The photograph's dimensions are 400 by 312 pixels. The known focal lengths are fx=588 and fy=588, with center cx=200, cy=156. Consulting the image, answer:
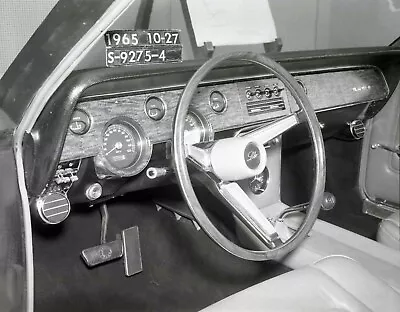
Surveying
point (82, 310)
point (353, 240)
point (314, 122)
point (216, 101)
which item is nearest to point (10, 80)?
point (216, 101)

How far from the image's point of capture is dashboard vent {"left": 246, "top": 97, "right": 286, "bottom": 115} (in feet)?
6.65

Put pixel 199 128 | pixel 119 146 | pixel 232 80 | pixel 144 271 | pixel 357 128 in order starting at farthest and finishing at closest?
pixel 357 128, pixel 144 271, pixel 232 80, pixel 199 128, pixel 119 146

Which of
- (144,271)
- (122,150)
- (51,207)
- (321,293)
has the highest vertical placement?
(122,150)

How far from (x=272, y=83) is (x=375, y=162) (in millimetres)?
941

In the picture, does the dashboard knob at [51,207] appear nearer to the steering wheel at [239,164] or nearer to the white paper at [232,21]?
the steering wheel at [239,164]

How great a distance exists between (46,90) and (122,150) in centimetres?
44

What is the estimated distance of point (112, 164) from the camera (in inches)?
68.6

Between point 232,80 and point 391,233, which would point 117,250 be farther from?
point 391,233

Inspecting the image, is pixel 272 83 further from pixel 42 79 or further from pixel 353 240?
pixel 42 79

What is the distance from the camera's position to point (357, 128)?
2.72 meters

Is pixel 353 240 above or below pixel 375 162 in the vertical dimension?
below

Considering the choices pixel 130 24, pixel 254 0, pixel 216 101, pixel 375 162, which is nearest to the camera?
pixel 130 24

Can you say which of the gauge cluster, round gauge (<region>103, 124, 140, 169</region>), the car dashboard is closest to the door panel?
the car dashboard

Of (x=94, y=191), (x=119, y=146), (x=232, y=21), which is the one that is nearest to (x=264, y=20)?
(x=232, y=21)
